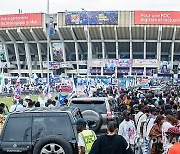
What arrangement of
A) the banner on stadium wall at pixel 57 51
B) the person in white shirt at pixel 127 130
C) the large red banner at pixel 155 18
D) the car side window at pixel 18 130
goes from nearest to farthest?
the car side window at pixel 18 130, the person in white shirt at pixel 127 130, the large red banner at pixel 155 18, the banner on stadium wall at pixel 57 51

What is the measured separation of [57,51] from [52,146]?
88.1m

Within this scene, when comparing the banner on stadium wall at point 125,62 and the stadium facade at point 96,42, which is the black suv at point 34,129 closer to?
the stadium facade at point 96,42

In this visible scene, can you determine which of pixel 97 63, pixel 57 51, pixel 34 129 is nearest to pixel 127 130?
pixel 34 129

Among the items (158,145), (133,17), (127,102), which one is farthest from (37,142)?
(133,17)

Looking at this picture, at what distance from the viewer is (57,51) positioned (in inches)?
3735

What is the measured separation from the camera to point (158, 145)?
8.82 metres

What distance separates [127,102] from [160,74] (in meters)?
74.3

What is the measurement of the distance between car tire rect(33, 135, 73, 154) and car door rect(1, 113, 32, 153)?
1.24 ft

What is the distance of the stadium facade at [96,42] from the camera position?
8688 cm

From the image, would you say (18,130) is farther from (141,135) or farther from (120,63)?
(120,63)

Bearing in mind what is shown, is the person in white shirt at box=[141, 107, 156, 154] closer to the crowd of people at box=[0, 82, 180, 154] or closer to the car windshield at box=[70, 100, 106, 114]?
the crowd of people at box=[0, 82, 180, 154]

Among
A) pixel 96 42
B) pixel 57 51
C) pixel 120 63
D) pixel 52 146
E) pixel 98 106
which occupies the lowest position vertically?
pixel 52 146

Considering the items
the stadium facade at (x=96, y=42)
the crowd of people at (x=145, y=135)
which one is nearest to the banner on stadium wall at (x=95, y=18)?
the stadium facade at (x=96, y=42)

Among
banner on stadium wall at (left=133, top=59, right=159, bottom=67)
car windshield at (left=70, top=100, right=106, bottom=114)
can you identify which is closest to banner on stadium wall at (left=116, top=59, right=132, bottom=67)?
banner on stadium wall at (left=133, top=59, right=159, bottom=67)
